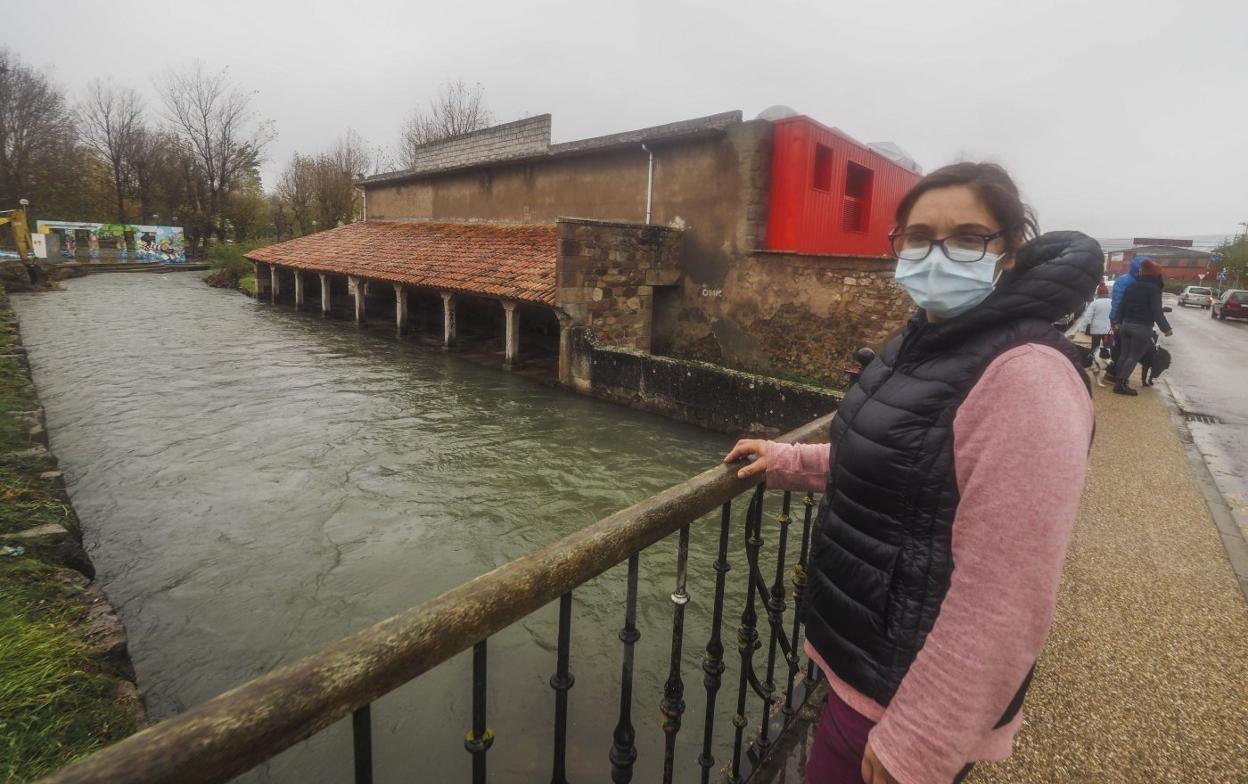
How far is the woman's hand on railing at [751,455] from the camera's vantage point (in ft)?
6.10

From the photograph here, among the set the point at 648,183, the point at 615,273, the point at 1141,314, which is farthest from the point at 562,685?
the point at 648,183

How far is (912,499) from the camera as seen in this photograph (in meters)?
1.27

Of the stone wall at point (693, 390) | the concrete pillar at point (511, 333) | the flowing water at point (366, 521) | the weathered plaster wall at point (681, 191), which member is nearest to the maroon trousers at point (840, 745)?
the flowing water at point (366, 521)

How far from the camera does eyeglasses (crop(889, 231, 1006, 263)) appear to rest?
1.41m

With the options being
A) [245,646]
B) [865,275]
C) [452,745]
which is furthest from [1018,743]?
[865,275]

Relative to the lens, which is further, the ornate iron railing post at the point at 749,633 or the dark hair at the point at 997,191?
the ornate iron railing post at the point at 749,633

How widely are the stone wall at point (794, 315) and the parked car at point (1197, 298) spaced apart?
43.4 meters

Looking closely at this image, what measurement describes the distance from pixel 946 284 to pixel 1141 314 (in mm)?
9121

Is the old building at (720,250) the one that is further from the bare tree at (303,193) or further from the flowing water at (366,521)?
the bare tree at (303,193)

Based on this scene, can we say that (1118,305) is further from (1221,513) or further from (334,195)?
(334,195)

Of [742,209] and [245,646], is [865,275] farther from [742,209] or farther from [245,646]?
[245,646]

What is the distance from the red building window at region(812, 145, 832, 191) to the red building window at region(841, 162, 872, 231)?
1134 mm

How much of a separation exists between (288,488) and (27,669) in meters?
4.61

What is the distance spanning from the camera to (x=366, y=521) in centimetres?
635
